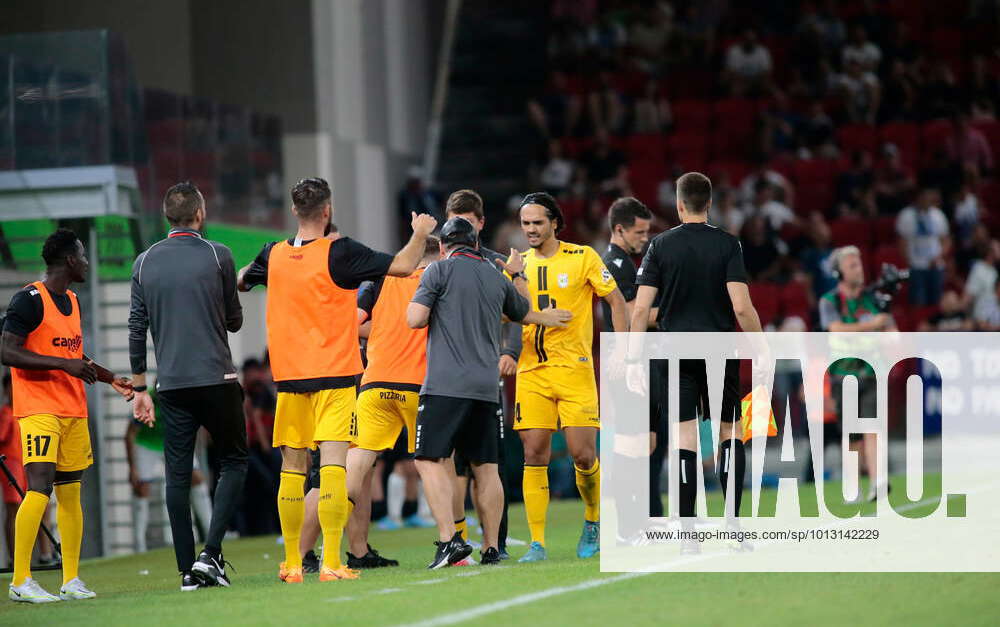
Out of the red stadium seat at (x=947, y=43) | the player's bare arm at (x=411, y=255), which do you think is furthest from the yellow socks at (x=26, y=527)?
the red stadium seat at (x=947, y=43)

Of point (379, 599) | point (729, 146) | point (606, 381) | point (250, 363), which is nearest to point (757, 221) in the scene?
point (729, 146)

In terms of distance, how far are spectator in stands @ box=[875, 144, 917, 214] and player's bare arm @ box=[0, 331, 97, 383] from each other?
15.3 m

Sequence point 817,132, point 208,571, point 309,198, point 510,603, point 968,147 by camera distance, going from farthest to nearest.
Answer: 1. point 817,132
2. point 968,147
3. point 208,571
4. point 309,198
5. point 510,603

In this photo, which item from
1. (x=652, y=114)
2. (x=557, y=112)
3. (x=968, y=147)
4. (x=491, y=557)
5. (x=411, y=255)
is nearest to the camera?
(x=411, y=255)

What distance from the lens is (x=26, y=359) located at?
873cm

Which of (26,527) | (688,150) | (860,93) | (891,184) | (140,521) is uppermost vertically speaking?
(860,93)

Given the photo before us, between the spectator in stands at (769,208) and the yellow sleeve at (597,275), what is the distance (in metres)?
12.6

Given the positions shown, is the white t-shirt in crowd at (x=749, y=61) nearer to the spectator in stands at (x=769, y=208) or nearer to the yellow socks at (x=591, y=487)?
the spectator in stands at (x=769, y=208)

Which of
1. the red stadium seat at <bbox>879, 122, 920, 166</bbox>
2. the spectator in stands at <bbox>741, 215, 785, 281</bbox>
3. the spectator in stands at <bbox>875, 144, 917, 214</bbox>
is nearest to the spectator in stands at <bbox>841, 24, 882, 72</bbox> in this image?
the red stadium seat at <bbox>879, 122, 920, 166</bbox>

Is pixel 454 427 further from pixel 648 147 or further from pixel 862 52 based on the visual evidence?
pixel 862 52

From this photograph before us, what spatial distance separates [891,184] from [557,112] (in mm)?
6129

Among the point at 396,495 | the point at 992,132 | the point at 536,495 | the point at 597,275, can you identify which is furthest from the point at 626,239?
the point at 992,132

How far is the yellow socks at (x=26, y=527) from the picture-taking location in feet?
28.3

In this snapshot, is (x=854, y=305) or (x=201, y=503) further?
(x=201, y=503)
